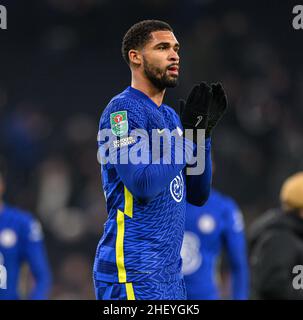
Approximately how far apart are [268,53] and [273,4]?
1.02 m

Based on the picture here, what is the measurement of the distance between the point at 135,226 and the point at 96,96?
7.58 m

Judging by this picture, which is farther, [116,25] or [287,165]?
[116,25]

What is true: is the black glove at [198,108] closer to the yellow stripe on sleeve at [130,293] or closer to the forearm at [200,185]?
the forearm at [200,185]

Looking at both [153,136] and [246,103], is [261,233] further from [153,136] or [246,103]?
[246,103]

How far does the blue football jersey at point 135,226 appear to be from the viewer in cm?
359

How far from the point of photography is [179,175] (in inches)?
150

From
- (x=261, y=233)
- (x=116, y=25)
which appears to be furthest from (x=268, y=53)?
(x=261, y=233)

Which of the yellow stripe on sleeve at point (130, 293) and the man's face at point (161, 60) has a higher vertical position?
the man's face at point (161, 60)

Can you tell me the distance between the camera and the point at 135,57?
3.85 metres

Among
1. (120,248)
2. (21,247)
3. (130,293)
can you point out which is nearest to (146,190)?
(120,248)

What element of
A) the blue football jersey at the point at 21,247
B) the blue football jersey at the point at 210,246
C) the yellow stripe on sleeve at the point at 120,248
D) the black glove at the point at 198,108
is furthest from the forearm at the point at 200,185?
the blue football jersey at the point at 21,247

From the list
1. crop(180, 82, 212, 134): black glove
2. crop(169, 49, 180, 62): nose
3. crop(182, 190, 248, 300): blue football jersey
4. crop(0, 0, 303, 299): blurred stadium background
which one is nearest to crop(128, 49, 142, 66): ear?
crop(169, 49, 180, 62): nose

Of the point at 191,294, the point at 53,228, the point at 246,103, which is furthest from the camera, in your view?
the point at 246,103

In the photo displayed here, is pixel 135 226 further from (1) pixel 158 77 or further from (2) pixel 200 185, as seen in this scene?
(1) pixel 158 77
